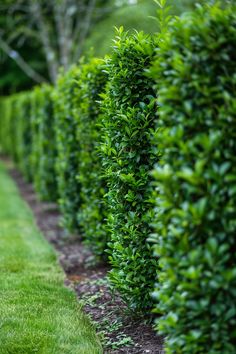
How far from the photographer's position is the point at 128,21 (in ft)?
68.0

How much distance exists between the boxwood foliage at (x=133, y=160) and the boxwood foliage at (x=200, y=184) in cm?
110

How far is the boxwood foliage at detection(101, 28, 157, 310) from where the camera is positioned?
435cm

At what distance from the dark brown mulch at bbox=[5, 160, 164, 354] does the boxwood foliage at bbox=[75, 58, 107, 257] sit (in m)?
0.35

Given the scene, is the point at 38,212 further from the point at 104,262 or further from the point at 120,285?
the point at 120,285

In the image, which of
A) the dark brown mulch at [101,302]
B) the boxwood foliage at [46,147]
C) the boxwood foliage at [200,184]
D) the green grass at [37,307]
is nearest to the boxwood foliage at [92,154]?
the dark brown mulch at [101,302]

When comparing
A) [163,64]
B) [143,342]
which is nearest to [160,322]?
[143,342]

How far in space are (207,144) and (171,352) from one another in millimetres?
1366

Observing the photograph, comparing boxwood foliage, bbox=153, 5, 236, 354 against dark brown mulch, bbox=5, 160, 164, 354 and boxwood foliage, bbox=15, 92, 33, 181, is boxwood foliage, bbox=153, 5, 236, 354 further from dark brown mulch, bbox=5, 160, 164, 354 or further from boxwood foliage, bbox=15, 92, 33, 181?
boxwood foliage, bbox=15, 92, 33, 181

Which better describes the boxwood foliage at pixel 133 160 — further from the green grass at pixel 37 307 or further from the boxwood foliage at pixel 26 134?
the boxwood foliage at pixel 26 134

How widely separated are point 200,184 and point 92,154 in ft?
11.7

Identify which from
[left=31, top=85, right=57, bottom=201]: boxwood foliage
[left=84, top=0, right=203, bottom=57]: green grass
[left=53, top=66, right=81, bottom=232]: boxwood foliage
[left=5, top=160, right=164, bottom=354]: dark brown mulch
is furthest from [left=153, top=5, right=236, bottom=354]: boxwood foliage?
[left=84, top=0, right=203, bottom=57]: green grass

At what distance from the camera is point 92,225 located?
6.48 meters

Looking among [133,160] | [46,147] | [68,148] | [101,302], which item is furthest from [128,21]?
[133,160]

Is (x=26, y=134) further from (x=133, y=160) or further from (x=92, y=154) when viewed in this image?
(x=133, y=160)
